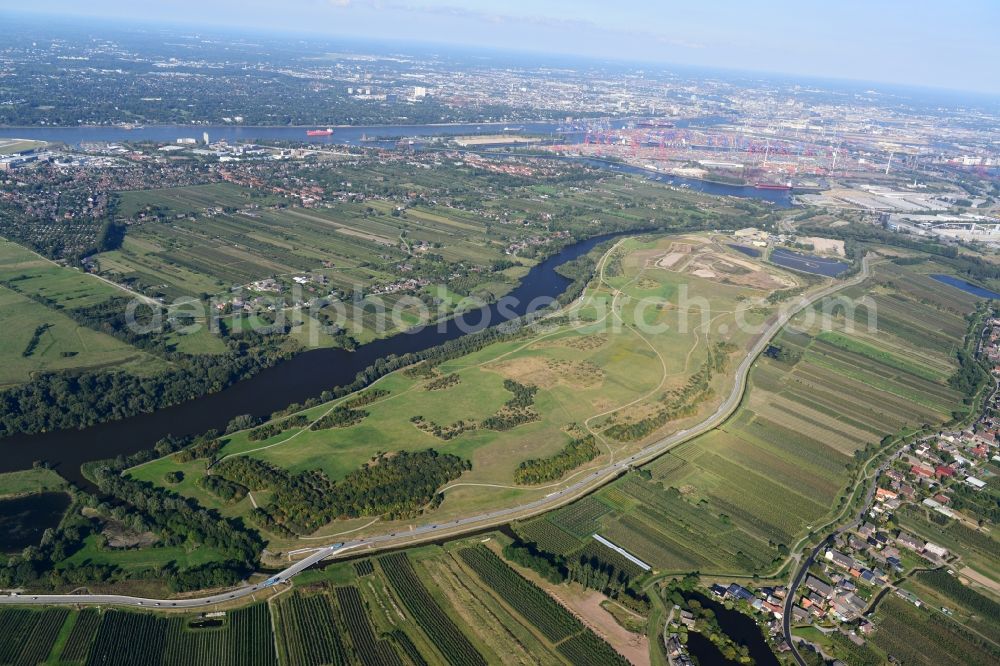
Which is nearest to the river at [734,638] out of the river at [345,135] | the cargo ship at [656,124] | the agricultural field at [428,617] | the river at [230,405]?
the agricultural field at [428,617]

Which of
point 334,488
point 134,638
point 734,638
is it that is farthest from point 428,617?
point 734,638

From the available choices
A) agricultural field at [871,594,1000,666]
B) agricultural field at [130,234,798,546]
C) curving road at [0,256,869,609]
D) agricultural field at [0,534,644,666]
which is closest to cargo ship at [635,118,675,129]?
agricultural field at [130,234,798,546]

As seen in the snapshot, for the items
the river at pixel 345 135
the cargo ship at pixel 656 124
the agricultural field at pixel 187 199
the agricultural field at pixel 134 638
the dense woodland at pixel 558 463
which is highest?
the cargo ship at pixel 656 124

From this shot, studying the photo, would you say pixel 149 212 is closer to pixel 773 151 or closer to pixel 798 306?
pixel 798 306

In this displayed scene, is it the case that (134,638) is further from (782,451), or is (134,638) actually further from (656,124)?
(656,124)

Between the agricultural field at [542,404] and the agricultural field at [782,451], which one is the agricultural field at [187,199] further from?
the agricultural field at [782,451]
